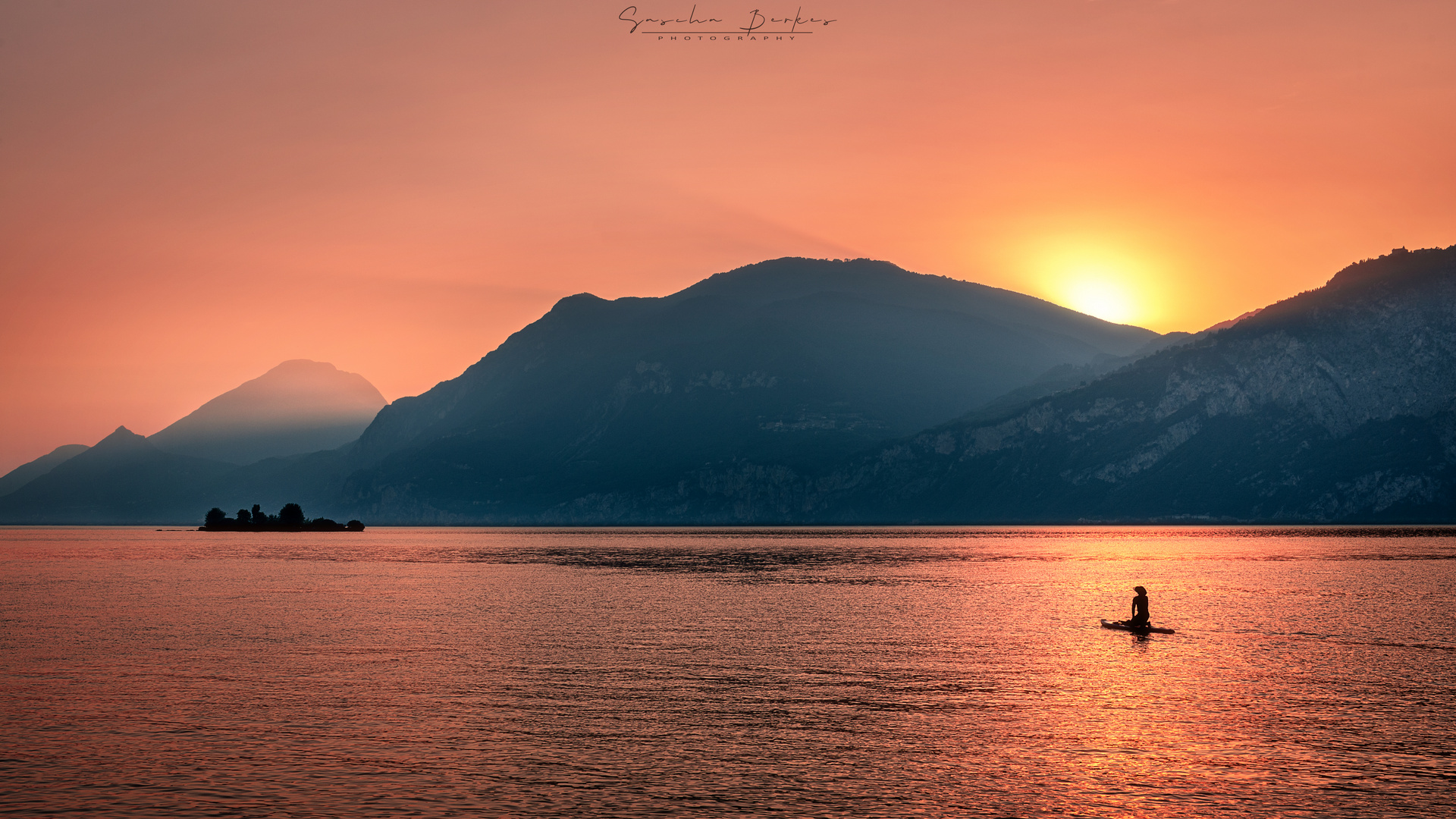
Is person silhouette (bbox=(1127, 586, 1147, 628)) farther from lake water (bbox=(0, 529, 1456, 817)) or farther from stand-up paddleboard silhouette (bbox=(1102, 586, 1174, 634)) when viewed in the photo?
lake water (bbox=(0, 529, 1456, 817))

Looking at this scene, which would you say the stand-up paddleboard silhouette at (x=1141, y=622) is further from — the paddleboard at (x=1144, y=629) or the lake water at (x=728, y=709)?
the lake water at (x=728, y=709)

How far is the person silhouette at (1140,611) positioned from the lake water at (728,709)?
198 cm

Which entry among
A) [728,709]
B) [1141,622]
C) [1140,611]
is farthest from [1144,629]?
[728,709]

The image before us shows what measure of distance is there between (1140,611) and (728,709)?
40.9 m

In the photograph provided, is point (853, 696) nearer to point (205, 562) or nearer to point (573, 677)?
point (573, 677)

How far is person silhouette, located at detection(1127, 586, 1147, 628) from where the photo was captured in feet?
244

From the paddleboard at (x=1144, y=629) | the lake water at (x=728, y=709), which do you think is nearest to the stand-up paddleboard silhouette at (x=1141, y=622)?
the paddleboard at (x=1144, y=629)

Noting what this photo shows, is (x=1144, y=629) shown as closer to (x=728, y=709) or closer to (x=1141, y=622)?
(x=1141, y=622)

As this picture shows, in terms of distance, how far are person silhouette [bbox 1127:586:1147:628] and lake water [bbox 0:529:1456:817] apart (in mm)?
1984

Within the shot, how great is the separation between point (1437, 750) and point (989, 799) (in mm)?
17078

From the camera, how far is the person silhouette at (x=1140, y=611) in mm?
74250

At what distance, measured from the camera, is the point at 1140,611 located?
7475 cm

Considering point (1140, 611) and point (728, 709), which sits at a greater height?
point (1140, 611)

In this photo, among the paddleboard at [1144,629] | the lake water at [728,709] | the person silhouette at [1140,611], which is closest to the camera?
the lake water at [728,709]
